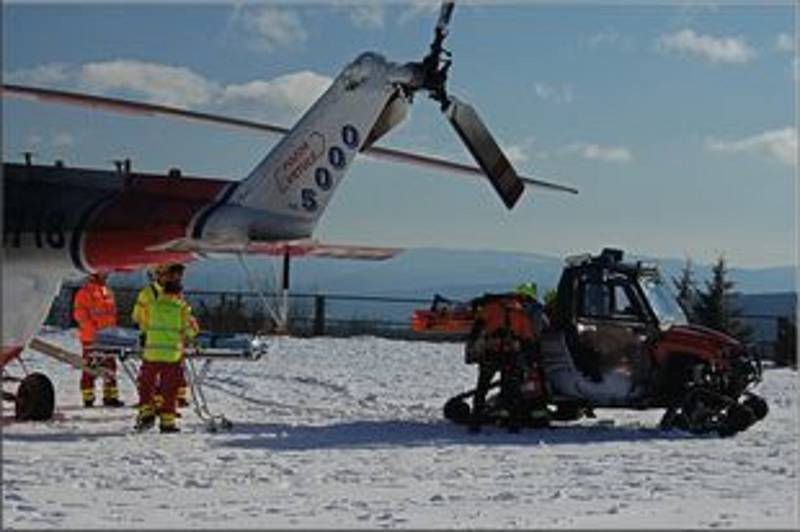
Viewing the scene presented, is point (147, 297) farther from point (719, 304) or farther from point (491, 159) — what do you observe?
point (719, 304)

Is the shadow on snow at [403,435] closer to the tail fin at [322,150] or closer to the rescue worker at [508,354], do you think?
the rescue worker at [508,354]

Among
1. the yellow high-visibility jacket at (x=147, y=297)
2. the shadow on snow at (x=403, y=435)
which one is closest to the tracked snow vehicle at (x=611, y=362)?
the shadow on snow at (x=403, y=435)

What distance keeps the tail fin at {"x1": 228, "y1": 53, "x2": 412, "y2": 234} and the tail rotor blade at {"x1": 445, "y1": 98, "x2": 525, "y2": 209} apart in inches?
34.4

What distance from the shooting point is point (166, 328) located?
490 inches

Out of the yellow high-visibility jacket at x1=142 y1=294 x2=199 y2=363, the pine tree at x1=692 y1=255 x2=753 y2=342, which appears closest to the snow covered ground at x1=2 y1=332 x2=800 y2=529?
the yellow high-visibility jacket at x1=142 y1=294 x2=199 y2=363

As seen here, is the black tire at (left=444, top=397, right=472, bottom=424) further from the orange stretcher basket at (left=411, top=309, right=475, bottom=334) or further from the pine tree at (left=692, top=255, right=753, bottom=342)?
the pine tree at (left=692, top=255, right=753, bottom=342)

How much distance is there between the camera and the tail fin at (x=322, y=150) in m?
12.9

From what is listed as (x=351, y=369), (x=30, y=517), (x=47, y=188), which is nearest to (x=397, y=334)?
(x=351, y=369)

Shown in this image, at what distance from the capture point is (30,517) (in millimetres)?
7336

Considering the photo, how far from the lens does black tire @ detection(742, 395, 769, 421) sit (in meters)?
13.0

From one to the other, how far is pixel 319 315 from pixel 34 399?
16069 millimetres

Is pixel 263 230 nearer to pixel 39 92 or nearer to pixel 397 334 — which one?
pixel 39 92

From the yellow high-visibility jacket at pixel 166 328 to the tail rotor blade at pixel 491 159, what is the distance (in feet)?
10.6

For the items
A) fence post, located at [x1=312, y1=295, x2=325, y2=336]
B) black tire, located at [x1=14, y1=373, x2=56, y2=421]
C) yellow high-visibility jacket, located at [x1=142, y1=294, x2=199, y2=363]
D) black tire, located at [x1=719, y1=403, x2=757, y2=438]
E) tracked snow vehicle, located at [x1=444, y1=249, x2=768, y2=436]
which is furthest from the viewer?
fence post, located at [x1=312, y1=295, x2=325, y2=336]
